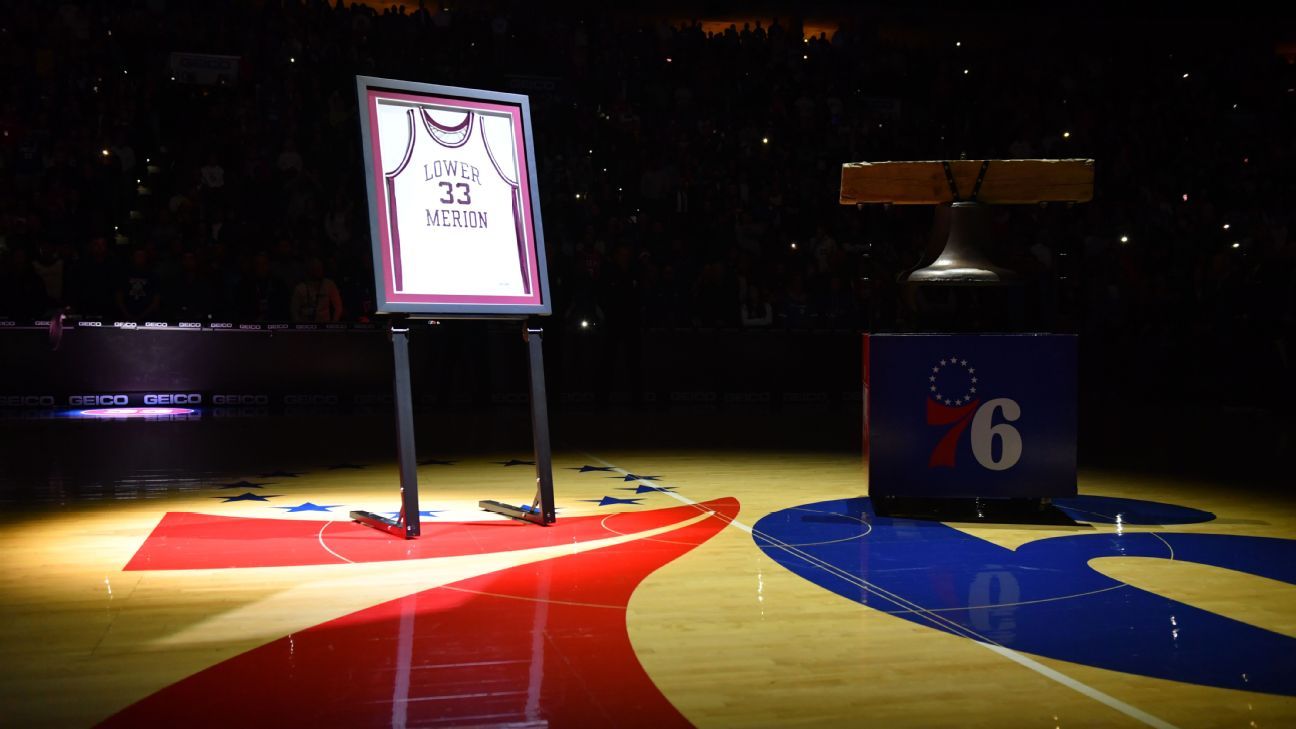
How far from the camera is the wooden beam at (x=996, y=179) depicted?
5.50m

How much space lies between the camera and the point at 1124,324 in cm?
1407

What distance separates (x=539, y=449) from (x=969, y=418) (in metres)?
2.12

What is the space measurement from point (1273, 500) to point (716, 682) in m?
4.70

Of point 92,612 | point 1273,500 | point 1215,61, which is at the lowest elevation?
point 1273,500

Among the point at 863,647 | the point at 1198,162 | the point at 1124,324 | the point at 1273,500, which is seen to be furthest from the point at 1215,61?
the point at 863,647

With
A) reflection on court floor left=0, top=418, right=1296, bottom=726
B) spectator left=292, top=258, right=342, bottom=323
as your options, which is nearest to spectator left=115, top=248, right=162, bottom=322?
spectator left=292, top=258, right=342, bottom=323

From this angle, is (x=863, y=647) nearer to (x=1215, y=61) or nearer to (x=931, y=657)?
(x=931, y=657)

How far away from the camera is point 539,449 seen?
5.30 m

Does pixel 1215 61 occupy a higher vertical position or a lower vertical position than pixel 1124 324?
higher

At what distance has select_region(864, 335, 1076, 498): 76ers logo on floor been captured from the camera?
5.48 metres

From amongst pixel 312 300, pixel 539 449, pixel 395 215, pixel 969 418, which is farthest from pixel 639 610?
pixel 312 300

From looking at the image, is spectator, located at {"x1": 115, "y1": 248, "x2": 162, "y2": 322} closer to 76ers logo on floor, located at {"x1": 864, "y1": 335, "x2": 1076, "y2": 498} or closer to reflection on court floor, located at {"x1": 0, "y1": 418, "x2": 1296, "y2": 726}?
reflection on court floor, located at {"x1": 0, "y1": 418, "x2": 1296, "y2": 726}

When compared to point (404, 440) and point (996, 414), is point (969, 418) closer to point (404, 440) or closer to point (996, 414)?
point (996, 414)

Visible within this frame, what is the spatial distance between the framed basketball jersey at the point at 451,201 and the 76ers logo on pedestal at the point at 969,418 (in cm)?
201
